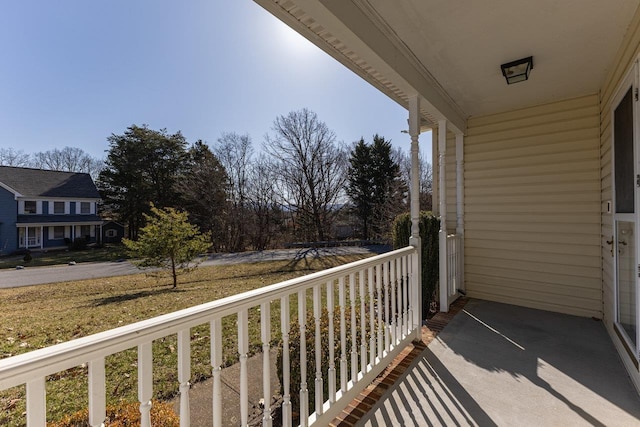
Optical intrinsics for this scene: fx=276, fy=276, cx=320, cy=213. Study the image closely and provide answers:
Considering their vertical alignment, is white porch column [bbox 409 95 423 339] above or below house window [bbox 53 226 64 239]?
above

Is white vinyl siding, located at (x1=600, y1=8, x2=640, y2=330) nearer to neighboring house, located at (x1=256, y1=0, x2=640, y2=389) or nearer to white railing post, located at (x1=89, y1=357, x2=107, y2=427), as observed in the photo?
neighboring house, located at (x1=256, y1=0, x2=640, y2=389)

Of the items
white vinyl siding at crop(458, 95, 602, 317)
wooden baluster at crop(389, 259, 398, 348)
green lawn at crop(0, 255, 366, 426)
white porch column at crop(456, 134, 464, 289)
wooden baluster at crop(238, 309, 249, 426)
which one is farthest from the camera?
white porch column at crop(456, 134, 464, 289)

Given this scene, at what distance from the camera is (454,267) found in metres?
3.75

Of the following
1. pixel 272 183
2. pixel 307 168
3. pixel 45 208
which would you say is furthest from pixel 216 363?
pixel 45 208

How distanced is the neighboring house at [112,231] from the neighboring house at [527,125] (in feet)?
71.1

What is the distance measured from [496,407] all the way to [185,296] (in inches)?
258

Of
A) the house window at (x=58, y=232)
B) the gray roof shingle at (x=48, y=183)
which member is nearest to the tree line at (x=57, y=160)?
the gray roof shingle at (x=48, y=183)

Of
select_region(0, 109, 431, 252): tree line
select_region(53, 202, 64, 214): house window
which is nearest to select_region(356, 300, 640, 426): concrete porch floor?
select_region(0, 109, 431, 252): tree line

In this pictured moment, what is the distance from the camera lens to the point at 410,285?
8.70ft

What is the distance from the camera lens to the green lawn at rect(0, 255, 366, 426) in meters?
2.80

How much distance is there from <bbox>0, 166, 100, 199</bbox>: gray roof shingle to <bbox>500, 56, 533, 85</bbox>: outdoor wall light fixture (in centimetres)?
2113

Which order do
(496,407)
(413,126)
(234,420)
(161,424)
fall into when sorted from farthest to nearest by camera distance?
(413,126) < (234,420) < (496,407) < (161,424)

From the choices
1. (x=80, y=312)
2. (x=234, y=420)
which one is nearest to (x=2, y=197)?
(x=80, y=312)

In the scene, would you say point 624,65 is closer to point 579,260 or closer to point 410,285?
point 579,260
